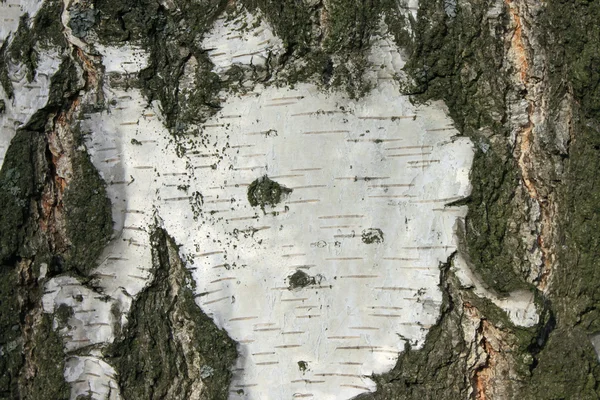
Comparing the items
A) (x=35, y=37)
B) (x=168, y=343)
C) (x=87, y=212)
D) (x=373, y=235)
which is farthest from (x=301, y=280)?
(x=35, y=37)

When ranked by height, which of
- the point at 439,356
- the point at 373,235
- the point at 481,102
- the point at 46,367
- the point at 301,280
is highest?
the point at 481,102

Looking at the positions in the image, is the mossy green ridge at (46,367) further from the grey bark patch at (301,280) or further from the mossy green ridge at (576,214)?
the mossy green ridge at (576,214)

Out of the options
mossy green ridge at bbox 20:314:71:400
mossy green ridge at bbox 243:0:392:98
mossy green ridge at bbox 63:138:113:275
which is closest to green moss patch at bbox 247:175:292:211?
mossy green ridge at bbox 243:0:392:98

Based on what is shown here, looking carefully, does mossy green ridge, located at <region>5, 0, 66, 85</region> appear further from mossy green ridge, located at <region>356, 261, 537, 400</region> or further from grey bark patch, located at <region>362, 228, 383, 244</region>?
mossy green ridge, located at <region>356, 261, 537, 400</region>

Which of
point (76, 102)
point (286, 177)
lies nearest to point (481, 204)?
point (286, 177)

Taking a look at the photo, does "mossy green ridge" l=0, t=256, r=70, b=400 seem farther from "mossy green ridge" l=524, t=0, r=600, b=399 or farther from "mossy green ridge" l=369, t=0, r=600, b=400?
"mossy green ridge" l=524, t=0, r=600, b=399

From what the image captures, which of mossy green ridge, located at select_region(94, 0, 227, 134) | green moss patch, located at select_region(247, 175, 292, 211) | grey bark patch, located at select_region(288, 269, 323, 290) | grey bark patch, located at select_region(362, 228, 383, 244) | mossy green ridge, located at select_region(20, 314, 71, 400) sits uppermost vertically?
mossy green ridge, located at select_region(94, 0, 227, 134)

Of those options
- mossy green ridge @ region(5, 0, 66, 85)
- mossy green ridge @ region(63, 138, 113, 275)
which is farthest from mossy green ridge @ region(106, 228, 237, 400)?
mossy green ridge @ region(5, 0, 66, 85)

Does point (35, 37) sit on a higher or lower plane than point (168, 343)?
higher

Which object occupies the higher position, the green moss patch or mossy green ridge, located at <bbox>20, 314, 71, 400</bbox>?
the green moss patch

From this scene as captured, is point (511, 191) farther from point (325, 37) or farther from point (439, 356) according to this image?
point (325, 37)
